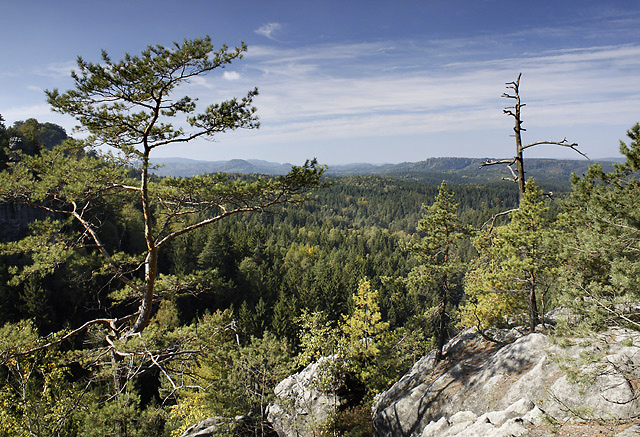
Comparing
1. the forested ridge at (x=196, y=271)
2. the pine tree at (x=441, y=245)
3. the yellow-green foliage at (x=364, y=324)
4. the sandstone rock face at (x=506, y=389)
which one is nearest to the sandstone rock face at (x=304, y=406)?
the forested ridge at (x=196, y=271)

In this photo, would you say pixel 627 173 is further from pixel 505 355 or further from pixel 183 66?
pixel 183 66

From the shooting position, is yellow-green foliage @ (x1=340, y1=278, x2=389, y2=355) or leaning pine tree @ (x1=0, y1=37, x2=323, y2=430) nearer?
leaning pine tree @ (x1=0, y1=37, x2=323, y2=430)

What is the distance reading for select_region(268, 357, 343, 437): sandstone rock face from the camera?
11227mm

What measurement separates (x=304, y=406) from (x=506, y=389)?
7.10 metres

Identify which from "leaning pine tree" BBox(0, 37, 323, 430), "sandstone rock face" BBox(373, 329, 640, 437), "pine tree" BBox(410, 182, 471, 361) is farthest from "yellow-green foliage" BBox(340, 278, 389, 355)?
"leaning pine tree" BBox(0, 37, 323, 430)

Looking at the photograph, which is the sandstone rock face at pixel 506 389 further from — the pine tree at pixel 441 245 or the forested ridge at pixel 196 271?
the pine tree at pixel 441 245

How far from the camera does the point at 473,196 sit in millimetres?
194750

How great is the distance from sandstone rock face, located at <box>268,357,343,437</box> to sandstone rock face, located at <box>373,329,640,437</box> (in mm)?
2001

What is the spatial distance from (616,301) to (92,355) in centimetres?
1070

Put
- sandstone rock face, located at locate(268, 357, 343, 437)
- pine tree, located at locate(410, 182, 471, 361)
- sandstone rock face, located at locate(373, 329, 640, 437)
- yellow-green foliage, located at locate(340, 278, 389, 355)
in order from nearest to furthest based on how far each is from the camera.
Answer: sandstone rock face, located at locate(373, 329, 640, 437) → sandstone rock face, located at locate(268, 357, 343, 437) → pine tree, located at locate(410, 182, 471, 361) → yellow-green foliage, located at locate(340, 278, 389, 355)

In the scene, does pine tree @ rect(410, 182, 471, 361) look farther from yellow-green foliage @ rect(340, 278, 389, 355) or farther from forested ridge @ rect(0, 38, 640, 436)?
yellow-green foliage @ rect(340, 278, 389, 355)

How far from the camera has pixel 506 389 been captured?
8875 mm

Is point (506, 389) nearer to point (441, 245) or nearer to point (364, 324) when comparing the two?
point (441, 245)

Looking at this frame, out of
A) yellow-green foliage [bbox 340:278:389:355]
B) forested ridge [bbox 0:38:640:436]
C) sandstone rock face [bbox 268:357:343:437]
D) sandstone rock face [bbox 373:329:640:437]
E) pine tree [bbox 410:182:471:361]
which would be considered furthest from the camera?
yellow-green foliage [bbox 340:278:389:355]
